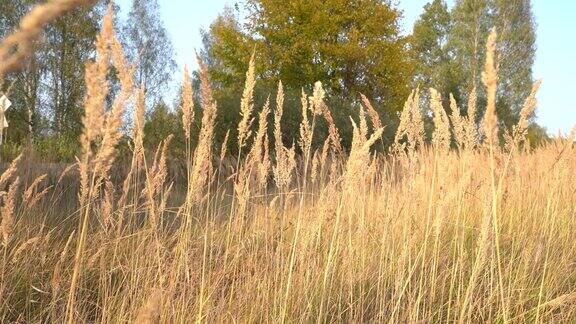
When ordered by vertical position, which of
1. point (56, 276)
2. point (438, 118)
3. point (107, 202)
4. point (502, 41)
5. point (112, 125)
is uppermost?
point (502, 41)

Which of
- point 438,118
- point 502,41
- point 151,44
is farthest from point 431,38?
point 438,118

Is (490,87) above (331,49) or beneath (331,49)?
beneath

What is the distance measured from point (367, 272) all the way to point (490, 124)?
1.60 meters

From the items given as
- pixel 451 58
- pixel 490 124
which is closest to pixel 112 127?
pixel 490 124

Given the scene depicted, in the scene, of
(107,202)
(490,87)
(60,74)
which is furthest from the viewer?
(60,74)

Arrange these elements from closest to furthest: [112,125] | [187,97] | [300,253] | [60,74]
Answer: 1. [112,125]
2. [187,97]
3. [300,253]
4. [60,74]

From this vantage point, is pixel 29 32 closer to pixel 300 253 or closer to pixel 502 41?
pixel 300 253

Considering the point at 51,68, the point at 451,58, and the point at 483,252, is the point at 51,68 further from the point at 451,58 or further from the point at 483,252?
the point at 483,252

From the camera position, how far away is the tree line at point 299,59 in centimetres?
1727

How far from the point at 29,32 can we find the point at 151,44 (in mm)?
34119

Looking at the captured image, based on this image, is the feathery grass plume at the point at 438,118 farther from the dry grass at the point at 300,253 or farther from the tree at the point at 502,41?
the tree at the point at 502,41

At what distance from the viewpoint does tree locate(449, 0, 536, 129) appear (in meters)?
31.6

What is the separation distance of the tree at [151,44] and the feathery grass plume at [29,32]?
32.9 m

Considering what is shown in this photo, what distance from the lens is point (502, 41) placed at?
107 feet
